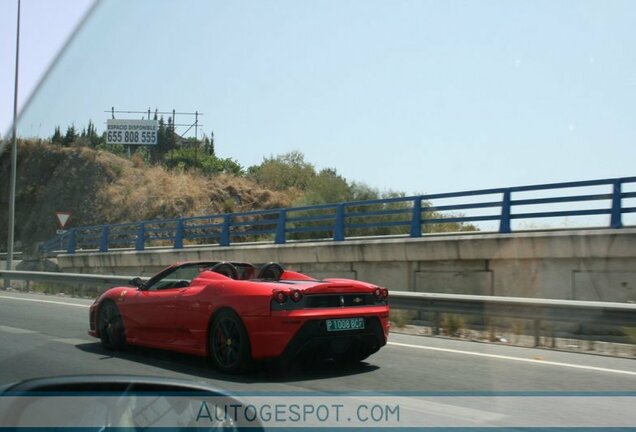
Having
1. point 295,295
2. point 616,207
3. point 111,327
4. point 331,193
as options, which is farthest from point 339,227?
point 331,193

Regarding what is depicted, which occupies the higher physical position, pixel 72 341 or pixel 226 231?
pixel 226 231

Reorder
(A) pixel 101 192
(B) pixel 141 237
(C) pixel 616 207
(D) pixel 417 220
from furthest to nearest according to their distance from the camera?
(A) pixel 101 192
(B) pixel 141 237
(D) pixel 417 220
(C) pixel 616 207

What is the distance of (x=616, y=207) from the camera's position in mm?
11172

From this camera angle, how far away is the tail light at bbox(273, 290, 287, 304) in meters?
6.64

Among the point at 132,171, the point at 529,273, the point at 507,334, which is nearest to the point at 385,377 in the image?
the point at 507,334

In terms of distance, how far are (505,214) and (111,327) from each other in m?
7.48

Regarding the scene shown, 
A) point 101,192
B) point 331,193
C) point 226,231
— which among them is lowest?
point 226,231

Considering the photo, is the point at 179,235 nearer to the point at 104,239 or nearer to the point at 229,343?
the point at 104,239

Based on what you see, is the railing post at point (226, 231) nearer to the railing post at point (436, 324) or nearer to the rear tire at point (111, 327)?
the railing post at point (436, 324)

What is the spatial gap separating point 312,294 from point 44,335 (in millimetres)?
Answer: 5177

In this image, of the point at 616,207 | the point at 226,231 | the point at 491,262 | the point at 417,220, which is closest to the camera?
the point at 616,207

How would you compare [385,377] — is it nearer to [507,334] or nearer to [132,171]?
[507,334]

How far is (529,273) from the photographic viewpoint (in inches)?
460

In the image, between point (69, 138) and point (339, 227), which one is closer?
point (339, 227)
